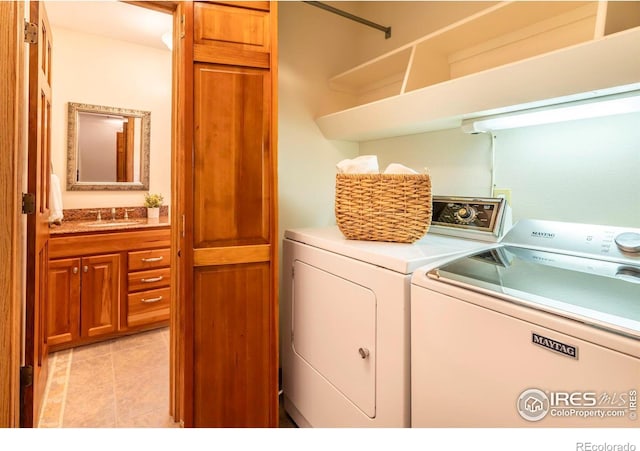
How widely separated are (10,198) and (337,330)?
137 centimetres

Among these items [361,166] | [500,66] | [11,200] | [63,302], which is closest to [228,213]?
[361,166]

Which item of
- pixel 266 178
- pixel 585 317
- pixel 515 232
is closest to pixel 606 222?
pixel 515 232

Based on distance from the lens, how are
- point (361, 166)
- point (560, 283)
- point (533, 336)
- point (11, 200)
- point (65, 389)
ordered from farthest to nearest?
point (65, 389), point (361, 166), point (11, 200), point (560, 283), point (533, 336)

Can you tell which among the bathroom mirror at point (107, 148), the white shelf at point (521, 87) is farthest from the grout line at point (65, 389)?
the white shelf at point (521, 87)

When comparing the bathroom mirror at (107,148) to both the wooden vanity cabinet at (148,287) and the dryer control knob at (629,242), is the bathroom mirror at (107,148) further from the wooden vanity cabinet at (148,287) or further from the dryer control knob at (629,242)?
the dryer control knob at (629,242)

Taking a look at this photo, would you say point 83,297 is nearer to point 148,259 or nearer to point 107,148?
point 148,259

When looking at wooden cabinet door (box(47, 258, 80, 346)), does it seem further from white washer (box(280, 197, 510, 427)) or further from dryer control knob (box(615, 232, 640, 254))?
dryer control knob (box(615, 232, 640, 254))

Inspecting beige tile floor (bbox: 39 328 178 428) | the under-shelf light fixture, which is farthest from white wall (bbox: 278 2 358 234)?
beige tile floor (bbox: 39 328 178 428)

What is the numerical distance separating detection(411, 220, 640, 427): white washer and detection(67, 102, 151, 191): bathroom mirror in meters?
3.42

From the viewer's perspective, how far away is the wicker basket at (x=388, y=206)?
58.2 inches

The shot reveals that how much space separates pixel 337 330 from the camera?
4.94ft

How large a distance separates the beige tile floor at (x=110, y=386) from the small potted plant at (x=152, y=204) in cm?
126

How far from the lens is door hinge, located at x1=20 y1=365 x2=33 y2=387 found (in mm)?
1426
